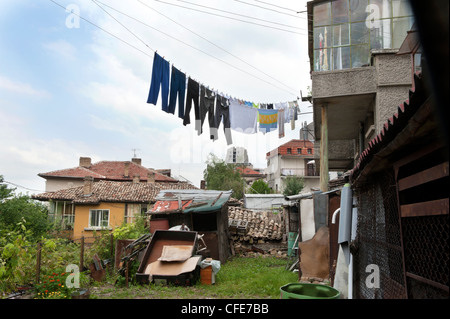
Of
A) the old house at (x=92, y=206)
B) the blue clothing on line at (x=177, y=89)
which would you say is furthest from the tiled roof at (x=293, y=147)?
the blue clothing on line at (x=177, y=89)

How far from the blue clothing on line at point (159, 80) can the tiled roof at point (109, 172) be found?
29567 mm

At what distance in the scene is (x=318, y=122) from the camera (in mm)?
13680

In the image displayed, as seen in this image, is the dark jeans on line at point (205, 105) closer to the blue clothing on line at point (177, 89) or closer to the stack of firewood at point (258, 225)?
the blue clothing on line at point (177, 89)

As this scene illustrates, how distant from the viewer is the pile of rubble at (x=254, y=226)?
19.2 metres

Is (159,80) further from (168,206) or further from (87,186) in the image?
(87,186)

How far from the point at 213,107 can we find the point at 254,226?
33.8 feet

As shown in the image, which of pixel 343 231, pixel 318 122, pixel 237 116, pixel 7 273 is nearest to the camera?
pixel 343 231

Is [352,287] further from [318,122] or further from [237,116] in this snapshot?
[237,116]

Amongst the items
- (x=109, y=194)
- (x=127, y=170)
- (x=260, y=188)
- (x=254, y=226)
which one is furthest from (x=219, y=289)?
(x=260, y=188)

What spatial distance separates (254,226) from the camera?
21516 mm

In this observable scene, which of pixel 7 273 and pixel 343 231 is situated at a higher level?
pixel 343 231

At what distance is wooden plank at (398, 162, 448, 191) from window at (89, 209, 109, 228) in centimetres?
2809

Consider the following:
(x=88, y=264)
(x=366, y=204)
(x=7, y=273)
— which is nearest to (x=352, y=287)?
(x=366, y=204)
